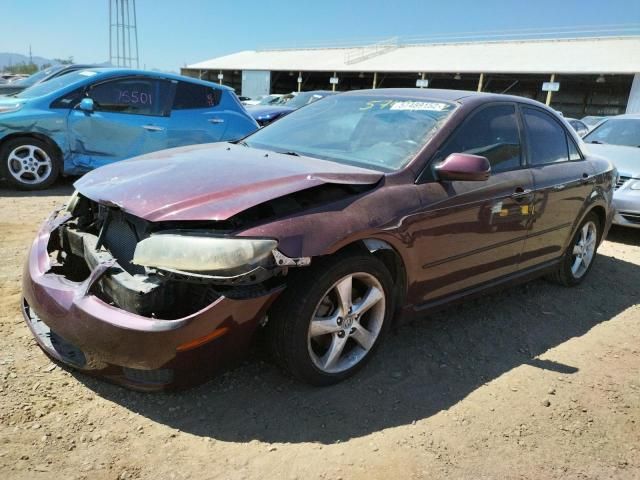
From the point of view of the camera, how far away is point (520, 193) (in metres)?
3.64

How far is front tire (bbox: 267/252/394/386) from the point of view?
248cm

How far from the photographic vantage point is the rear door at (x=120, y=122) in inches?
270

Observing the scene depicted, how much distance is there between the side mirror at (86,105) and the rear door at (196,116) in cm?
104

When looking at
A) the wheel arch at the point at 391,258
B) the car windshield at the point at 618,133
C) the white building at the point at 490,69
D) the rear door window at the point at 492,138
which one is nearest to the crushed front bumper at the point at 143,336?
the wheel arch at the point at 391,258

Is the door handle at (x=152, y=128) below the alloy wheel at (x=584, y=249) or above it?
above

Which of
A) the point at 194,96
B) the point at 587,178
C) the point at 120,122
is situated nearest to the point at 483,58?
the point at 194,96

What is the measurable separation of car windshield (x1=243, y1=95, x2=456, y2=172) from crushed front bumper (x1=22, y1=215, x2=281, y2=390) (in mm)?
1254

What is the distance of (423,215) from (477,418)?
3.63 feet

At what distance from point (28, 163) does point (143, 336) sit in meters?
5.50

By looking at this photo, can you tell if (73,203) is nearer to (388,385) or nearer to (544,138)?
(388,385)

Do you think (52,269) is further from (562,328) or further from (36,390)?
(562,328)

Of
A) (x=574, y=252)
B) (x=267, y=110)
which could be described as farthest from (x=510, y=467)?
(x=267, y=110)

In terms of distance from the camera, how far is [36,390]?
2.57m

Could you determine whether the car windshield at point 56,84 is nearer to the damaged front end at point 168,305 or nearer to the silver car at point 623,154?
the damaged front end at point 168,305
